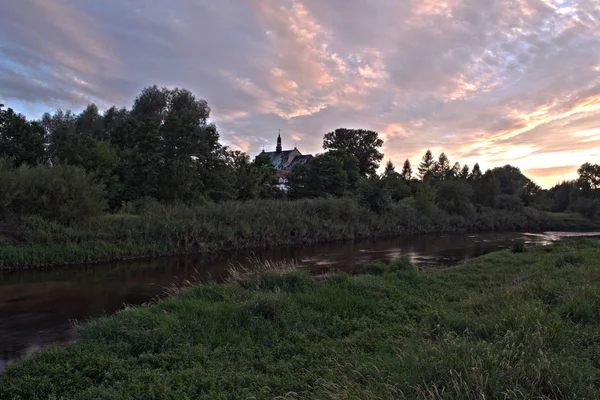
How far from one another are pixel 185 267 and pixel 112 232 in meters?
5.37

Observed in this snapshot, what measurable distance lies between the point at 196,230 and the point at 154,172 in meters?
9.69

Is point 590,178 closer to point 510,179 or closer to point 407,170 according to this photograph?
point 510,179

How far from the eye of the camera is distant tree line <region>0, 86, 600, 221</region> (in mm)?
21422

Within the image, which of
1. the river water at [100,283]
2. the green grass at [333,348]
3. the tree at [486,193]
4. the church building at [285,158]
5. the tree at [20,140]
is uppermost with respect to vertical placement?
the church building at [285,158]

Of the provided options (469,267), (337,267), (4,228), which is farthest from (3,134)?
(469,267)

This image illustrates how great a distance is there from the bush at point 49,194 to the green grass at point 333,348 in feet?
45.3

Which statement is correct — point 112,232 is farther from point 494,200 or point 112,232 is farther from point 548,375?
point 494,200

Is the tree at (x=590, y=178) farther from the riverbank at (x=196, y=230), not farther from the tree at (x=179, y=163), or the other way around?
the tree at (x=179, y=163)

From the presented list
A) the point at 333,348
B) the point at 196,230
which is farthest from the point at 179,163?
the point at 333,348

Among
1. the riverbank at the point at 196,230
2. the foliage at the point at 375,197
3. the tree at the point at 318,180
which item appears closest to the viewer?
the riverbank at the point at 196,230

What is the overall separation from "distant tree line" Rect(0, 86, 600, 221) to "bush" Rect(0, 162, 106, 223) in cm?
5

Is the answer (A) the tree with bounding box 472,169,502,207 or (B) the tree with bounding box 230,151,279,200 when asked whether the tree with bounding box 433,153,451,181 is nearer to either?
(A) the tree with bounding box 472,169,502,207

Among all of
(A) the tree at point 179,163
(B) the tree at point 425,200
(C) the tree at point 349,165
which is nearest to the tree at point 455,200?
(B) the tree at point 425,200

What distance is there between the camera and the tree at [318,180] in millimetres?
46906
